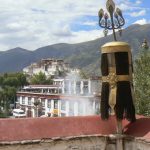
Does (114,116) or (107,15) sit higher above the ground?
(107,15)

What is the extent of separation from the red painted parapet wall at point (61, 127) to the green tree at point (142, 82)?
29.4 ft

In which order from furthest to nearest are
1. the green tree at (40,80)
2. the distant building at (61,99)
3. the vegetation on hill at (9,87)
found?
the green tree at (40,80), the vegetation on hill at (9,87), the distant building at (61,99)

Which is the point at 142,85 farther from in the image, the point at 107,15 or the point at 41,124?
the point at 41,124

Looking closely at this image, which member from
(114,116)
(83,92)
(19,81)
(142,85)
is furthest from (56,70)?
(114,116)

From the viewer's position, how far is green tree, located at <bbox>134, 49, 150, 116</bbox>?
2148cm

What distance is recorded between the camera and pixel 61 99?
77312 mm

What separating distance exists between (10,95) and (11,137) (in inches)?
3650

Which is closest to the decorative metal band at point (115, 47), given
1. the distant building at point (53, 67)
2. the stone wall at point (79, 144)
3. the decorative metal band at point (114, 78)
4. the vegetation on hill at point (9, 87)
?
the decorative metal band at point (114, 78)

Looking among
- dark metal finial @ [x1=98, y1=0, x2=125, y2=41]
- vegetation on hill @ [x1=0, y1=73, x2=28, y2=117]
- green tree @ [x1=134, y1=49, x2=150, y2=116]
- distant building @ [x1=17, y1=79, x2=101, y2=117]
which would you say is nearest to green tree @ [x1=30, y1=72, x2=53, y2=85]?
vegetation on hill @ [x1=0, y1=73, x2=28, y2=117]

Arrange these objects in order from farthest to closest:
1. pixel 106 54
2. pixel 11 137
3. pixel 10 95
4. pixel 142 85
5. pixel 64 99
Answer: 1. pixel 10 95
2. pixel 64 99
3. pixel 142 85
4. pixel 106 54
5. pixel 11 137

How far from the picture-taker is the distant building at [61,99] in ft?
225

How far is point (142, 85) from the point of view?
21891 mm

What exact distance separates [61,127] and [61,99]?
215ft

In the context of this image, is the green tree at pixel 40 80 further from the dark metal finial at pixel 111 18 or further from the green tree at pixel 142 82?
the dark metal finial at pixel 111 18
